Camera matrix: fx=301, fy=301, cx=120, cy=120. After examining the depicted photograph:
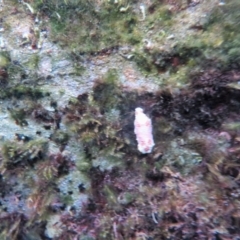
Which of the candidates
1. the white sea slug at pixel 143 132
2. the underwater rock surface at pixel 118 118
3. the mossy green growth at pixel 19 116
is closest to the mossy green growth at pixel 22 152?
the underwater rock surface at pixel 118 118

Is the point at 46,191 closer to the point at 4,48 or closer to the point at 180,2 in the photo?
the point at 4,48

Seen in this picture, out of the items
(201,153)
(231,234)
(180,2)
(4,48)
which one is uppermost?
(180,2)

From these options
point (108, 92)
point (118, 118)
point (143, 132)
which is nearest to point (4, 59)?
point (108, 92)

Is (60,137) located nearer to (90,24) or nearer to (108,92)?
(108,92)

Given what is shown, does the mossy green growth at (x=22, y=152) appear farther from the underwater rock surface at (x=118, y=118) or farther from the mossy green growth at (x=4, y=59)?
the mossy green growth at (x=4, y=59)

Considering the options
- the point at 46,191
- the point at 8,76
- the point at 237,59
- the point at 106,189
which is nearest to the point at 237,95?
→ the point at 237,59

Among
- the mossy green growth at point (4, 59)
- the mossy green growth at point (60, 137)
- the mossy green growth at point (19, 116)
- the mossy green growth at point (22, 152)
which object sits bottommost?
the mossy green growth at point (22, 152)
